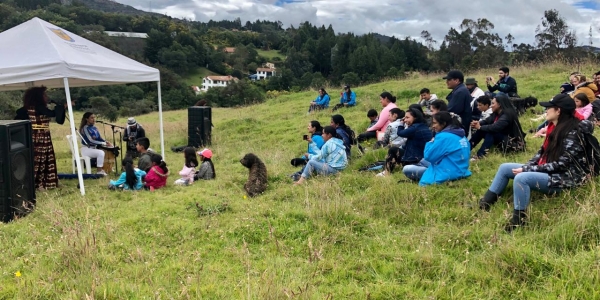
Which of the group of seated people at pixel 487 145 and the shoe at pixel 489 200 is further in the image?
the shoe at pixel 489 200

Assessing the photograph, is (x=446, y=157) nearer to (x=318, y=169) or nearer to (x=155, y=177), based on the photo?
(x=318, y=169)

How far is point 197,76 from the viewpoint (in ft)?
229

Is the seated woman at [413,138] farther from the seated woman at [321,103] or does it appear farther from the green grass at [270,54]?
the green grass at [270,54]

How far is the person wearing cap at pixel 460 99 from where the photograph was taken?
276 inches

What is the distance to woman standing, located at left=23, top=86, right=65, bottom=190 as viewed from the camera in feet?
22.4

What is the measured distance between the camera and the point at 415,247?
3.84 m

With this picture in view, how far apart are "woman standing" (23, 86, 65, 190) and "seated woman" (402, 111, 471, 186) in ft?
19.9

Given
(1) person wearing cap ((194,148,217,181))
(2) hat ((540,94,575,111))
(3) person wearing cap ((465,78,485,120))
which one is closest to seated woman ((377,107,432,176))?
(3) person wearing cap ((465,78,485,120))

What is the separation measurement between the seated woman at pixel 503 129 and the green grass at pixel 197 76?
2461 inches

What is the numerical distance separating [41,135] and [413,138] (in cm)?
616

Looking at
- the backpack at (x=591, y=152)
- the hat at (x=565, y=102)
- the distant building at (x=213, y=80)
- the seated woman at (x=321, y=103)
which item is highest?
the hat at (x=565, y=102)

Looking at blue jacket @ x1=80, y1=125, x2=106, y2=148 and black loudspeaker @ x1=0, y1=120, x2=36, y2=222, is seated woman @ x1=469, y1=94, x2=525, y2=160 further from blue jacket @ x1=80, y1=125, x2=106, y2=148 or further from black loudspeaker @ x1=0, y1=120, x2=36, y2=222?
blue jacket @ x1=80, y1=125, x2=106, y2=148

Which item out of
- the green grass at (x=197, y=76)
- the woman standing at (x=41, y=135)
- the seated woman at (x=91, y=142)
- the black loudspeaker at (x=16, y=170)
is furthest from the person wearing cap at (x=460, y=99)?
the green grass at (x=197, y=76)

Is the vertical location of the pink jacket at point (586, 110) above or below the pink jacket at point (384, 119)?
above
